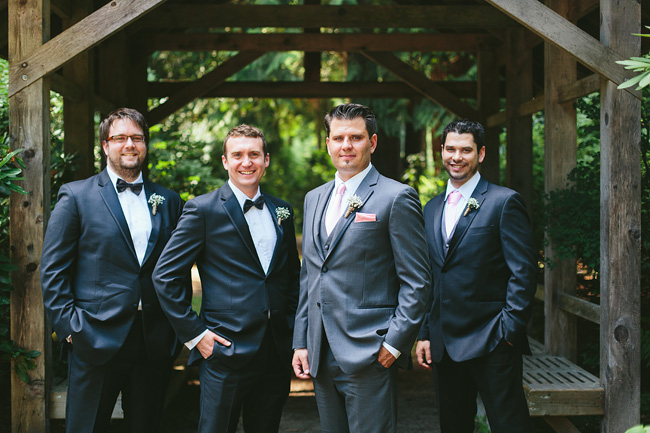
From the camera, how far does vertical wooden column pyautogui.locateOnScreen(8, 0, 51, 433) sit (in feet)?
13.1

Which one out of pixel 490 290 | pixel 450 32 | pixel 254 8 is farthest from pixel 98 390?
pixel 450 32

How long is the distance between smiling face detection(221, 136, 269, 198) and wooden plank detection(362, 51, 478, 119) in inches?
195

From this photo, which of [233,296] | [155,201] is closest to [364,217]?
[233,296]

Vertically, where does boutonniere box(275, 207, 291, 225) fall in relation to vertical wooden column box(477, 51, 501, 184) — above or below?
below

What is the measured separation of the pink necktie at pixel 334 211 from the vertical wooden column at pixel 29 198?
6.63 feet

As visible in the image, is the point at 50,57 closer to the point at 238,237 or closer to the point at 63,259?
the point at 63,259

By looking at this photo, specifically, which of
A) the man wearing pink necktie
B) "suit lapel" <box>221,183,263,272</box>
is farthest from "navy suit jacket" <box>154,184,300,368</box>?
the man wearing pink necktie

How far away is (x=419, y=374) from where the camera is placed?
7.27m

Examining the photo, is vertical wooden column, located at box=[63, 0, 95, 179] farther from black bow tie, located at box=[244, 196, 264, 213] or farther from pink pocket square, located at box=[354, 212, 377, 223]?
pink pocket square, located at box=[354, 212, 377, 223]

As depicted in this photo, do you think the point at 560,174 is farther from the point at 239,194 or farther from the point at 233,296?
the point at 233,296

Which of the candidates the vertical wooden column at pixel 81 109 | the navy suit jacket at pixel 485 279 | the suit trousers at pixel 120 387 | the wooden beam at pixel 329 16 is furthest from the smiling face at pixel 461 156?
the vertical wooden column at pixel 81 109

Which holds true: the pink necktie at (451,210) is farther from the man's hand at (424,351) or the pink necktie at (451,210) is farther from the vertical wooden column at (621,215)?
the vertical wooden column at (621,215)

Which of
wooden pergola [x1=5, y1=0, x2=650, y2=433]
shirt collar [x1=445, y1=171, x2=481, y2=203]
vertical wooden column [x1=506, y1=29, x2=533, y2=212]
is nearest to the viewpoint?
shirt collar [x1=445, y1=171, x2=481, y2=203]

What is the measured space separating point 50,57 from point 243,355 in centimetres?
228
